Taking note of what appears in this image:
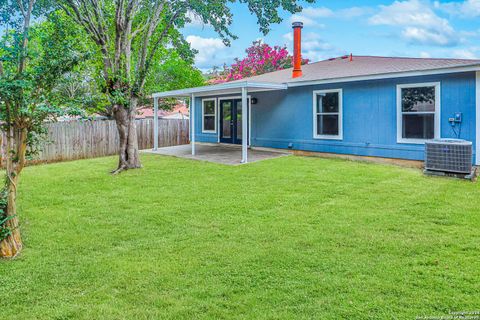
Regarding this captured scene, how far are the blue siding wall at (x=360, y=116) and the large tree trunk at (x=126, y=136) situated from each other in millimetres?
4846

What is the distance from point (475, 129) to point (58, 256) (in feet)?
26.7

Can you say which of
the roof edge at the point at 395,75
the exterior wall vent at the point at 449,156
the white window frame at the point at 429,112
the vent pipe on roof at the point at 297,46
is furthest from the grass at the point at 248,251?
the vent pipe on roof at the point at 297,46

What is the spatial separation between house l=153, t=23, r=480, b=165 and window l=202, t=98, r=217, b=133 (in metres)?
0.85

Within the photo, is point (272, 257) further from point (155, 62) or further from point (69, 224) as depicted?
point (155, 62)

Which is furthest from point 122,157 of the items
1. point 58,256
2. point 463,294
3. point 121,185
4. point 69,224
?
point 463,294

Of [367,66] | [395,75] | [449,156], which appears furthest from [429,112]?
[367,66]

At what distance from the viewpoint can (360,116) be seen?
32.7 feet

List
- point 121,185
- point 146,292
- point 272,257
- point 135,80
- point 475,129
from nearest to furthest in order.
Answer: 1. point 146,292
2. point 272,257
3. point 121,185
4. point 475,129
5. point 135,80

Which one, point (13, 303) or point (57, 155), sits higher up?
point (57, 155)

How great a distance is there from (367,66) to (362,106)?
5.23 feet

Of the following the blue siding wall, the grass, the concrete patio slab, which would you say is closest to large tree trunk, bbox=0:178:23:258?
the grass

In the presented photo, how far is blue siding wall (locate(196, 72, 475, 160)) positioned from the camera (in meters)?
8.13

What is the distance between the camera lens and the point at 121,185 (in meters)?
7.42

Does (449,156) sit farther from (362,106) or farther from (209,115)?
(209,115)
